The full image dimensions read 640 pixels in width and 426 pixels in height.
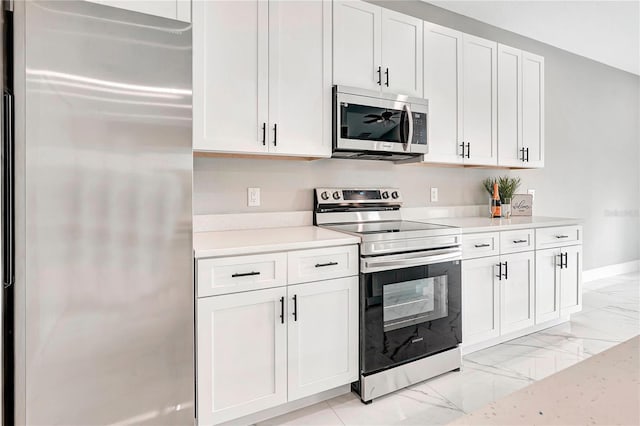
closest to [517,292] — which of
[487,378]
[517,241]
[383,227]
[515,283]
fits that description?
[515,283]

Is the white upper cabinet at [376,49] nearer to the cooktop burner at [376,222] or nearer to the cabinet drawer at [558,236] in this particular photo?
the cooktop burner at [376,222]

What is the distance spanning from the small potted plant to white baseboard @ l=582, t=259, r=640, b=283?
1998mm

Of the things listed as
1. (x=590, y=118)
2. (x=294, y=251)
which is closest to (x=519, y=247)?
(x=294, y=251)

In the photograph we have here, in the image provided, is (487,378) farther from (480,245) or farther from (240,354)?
(240,354)

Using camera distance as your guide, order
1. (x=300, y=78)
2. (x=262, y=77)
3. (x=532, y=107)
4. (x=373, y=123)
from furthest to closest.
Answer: (x=532, y=107)
(x=373, y=123)
(x=300, y=78)
(x=262, y=77)

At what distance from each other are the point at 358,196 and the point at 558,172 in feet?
9.42

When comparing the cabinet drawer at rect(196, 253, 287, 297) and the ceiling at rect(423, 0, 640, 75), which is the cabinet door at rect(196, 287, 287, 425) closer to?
the cabinet drawer at rect(196, 253, 287, 297)

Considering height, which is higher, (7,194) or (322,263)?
(7,194)

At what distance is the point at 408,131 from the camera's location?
2480 mm

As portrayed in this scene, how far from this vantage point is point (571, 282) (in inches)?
122

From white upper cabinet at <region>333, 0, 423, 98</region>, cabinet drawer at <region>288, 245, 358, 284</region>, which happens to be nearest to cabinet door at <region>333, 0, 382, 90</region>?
white upper cabinet at <region>333, 0, 423, 98</region>

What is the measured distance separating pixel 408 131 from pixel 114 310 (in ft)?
6.56

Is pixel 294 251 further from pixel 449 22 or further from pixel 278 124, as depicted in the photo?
pixel 449 22

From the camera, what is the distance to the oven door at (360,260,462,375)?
6.53ft
